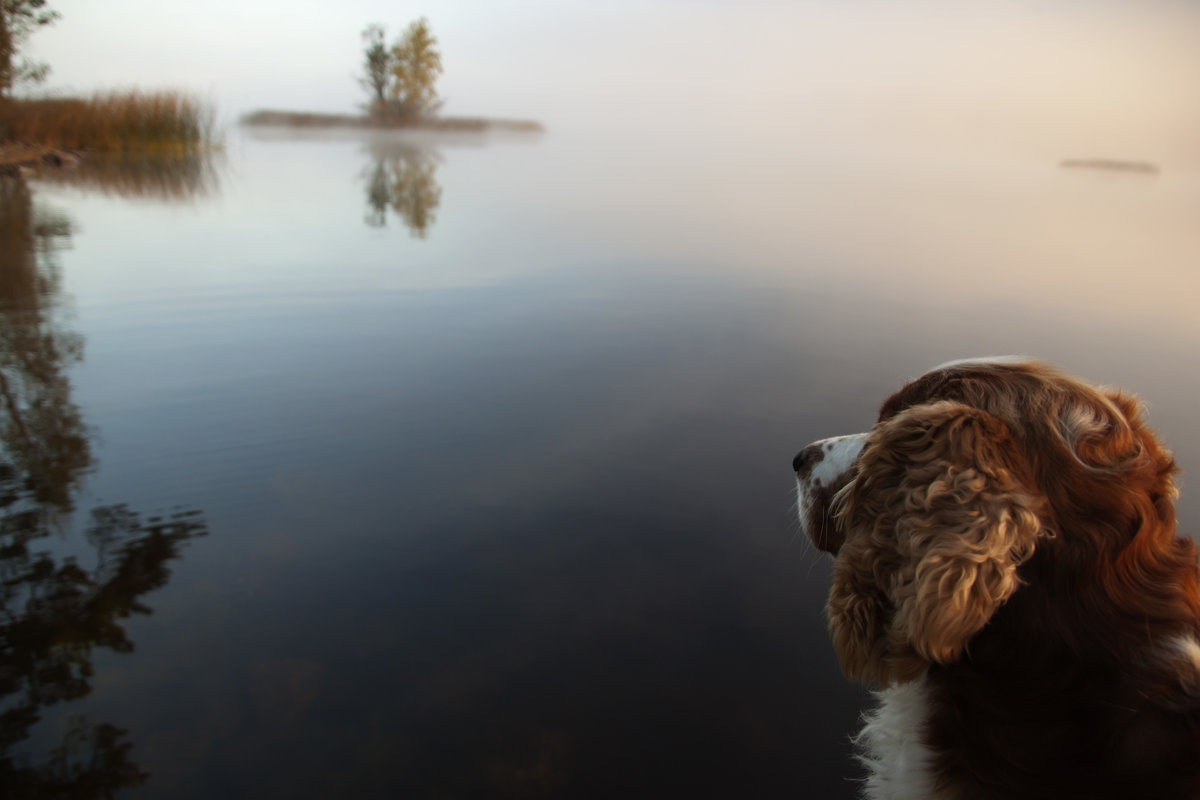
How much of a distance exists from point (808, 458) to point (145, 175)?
19.3 metres

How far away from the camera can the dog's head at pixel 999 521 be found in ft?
4.91

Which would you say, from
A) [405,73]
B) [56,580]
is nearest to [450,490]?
[56,580]

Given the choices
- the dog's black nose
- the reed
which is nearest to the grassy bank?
the reed

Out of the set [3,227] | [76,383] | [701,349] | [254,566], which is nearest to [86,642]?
[254,566]

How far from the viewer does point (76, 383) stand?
4949 millimetres

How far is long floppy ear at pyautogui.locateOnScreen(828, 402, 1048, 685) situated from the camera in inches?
59.0

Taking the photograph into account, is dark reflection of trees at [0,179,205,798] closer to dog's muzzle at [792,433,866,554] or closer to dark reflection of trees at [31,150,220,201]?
dog's muzzle at [792,433,866,554]

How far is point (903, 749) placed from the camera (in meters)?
1.83

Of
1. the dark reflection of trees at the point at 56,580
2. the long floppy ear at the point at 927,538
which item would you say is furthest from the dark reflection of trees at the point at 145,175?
the long floppy ear at the point at 927,538

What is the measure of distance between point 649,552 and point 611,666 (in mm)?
818

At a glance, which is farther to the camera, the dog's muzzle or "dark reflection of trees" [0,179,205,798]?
"dark reflection of trees" [0,179,205,798]

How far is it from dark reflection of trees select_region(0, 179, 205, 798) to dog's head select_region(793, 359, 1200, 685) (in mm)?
2411

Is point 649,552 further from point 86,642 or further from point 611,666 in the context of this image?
point 86,642

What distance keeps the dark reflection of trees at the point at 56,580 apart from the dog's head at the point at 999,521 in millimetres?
2411
